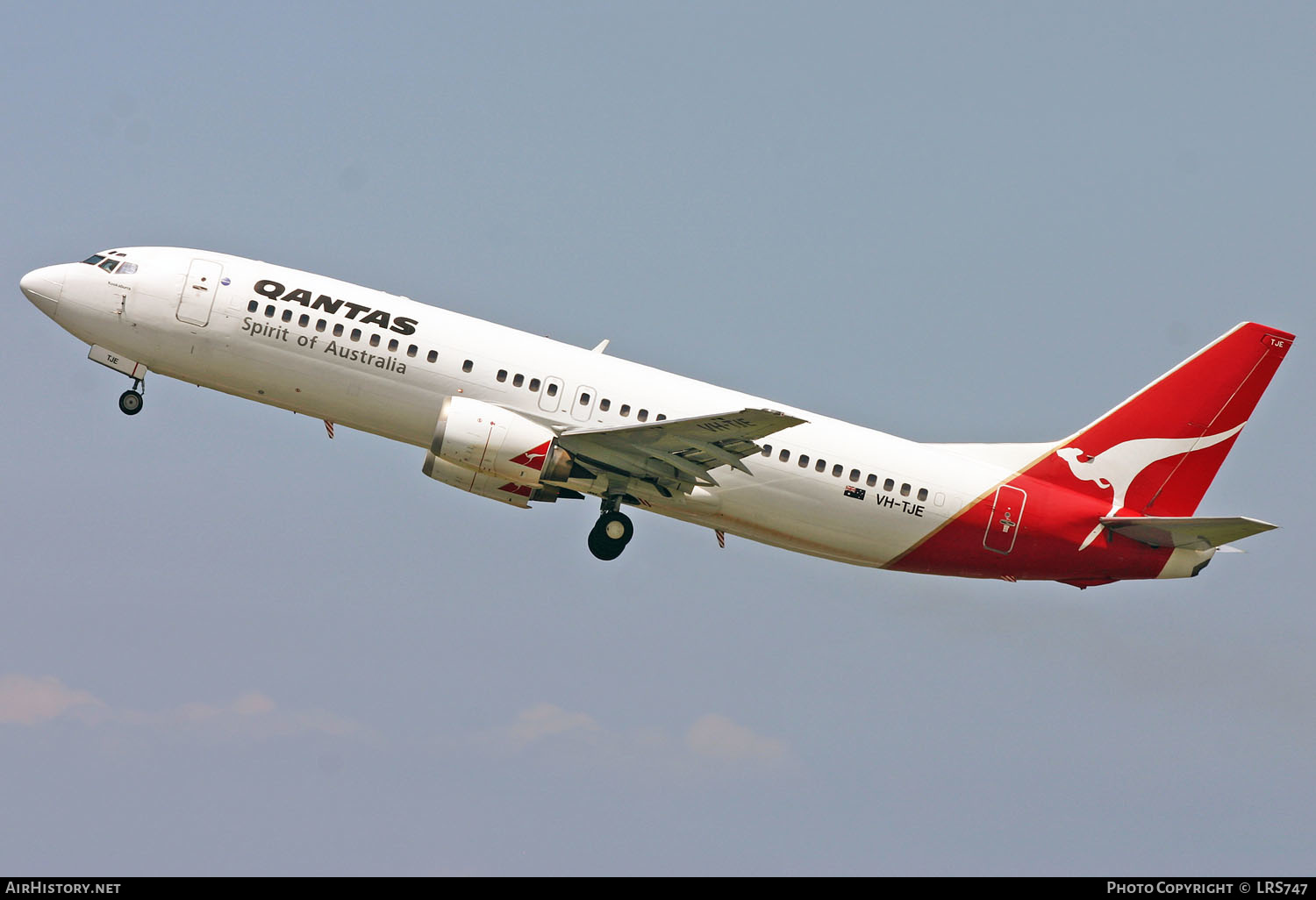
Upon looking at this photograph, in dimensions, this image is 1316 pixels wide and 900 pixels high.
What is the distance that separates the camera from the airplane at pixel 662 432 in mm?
37594

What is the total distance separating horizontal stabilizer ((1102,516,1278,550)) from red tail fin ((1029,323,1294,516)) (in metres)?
0.99

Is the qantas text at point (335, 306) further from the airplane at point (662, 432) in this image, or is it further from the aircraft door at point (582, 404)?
the aircraft door at point (582, 404)

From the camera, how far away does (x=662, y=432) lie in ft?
120

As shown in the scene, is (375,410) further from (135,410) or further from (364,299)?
(135,410)

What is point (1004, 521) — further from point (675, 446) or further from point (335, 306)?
point (335, 306)

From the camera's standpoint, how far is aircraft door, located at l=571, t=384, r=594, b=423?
38219 millimetres

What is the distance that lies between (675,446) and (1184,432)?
14974 mm

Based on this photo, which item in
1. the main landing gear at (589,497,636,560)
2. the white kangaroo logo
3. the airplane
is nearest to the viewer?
the airplane

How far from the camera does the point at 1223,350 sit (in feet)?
137

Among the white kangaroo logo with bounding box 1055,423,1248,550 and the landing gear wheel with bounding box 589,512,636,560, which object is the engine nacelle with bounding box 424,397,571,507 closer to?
the landing gear wheel with bounding box 589,512,636,560

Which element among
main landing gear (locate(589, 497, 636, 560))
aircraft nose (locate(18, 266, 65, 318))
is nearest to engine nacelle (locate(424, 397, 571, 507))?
main landing gear (locate(589, 497, 636, 560))

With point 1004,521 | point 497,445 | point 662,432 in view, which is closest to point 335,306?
point 497,445
